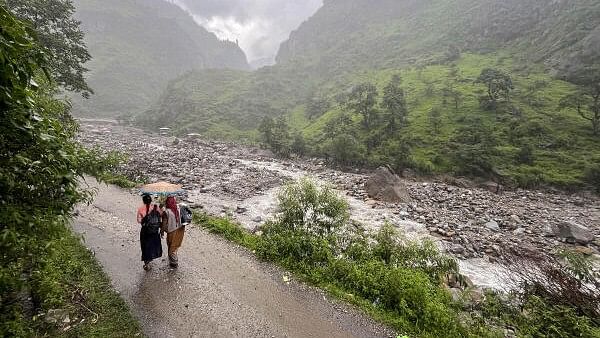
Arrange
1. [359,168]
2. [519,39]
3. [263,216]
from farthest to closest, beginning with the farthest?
[519,39], [359,168], [263,216]

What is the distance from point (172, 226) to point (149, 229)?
0.65 m

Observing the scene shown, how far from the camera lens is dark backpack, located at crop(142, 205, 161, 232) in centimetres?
900

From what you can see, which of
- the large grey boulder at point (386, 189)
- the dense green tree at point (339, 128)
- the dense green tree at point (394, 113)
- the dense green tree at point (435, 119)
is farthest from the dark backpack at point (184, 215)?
the dense green tree at point (435, 119)

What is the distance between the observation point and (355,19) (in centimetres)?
17825

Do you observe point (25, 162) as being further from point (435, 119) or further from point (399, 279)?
point (435, 119)

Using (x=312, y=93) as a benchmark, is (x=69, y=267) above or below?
below

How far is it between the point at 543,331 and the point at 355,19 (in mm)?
193717

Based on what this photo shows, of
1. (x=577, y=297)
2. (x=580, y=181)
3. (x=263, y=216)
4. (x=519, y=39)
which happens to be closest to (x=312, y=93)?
(x=519, y=39)

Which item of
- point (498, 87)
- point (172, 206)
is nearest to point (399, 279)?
point (172, 206)

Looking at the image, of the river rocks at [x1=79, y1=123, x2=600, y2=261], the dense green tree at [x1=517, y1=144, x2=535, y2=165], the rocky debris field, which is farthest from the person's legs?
the dense green tree at [x1=517, y1=144, x2=535, y2=165]

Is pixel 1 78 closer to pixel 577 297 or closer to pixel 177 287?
pixel 177 287

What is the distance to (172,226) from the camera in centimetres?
947

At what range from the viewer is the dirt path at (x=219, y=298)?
726cm

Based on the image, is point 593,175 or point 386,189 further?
point 593,175
